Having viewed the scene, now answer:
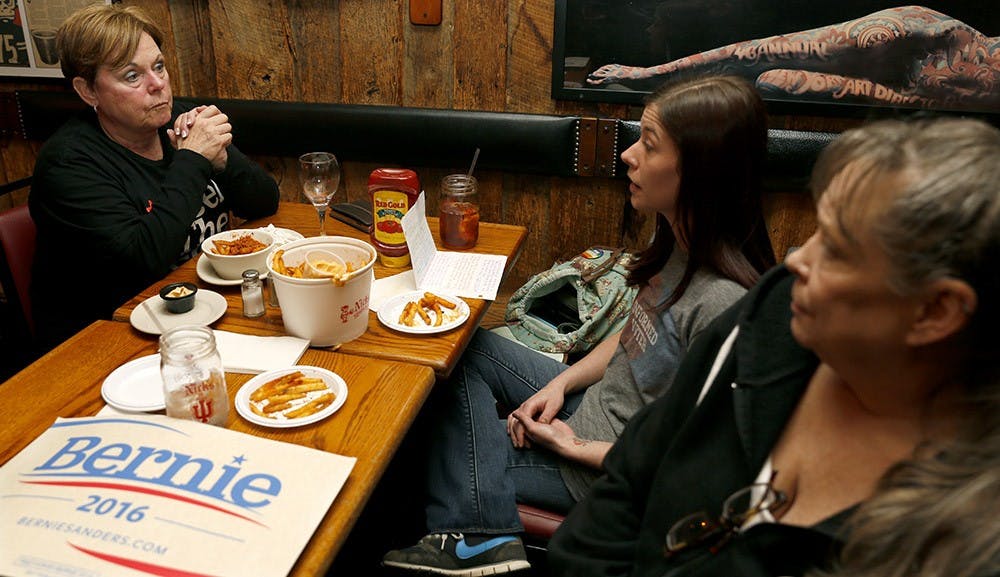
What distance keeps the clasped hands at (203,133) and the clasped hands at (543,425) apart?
1.09 metres

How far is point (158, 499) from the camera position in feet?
3.16

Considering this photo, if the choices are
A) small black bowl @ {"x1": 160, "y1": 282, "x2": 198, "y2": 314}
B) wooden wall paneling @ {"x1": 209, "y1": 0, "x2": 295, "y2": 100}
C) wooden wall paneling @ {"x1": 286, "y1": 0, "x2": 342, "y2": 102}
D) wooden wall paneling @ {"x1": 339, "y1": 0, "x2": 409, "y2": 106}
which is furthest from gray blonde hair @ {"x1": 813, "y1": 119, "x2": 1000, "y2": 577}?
wooden wall paneling @ {"x1": 209, "y1": 0, "x2": 295, "y2": 100}

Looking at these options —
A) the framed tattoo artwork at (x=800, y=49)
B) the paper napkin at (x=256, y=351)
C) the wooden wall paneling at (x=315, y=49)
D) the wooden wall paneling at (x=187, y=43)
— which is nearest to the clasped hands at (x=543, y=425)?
the paper napkin at (x=256, y=351)

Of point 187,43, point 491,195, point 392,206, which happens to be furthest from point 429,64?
point 392,206

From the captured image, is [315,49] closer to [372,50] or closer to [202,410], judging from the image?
[372,50]

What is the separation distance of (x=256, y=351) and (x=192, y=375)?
0.92ft

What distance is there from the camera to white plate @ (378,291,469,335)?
1508 millimetres

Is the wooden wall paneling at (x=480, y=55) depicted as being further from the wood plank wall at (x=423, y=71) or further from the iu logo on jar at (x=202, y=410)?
the iu logo on jar at (x=202, y=410)

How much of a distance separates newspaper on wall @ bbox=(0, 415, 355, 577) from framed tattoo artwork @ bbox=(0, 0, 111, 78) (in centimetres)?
230

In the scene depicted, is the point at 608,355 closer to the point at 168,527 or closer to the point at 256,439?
the point at 256,439

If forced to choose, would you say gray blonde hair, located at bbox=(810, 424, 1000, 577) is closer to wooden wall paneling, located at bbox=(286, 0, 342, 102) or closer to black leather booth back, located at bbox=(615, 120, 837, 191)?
black leather booth back, located at bbox=(615, 120, 837, 191)

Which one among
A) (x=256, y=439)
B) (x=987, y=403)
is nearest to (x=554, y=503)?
(x=256, y=439)

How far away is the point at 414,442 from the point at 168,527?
1219 millimetres

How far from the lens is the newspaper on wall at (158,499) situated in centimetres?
88
